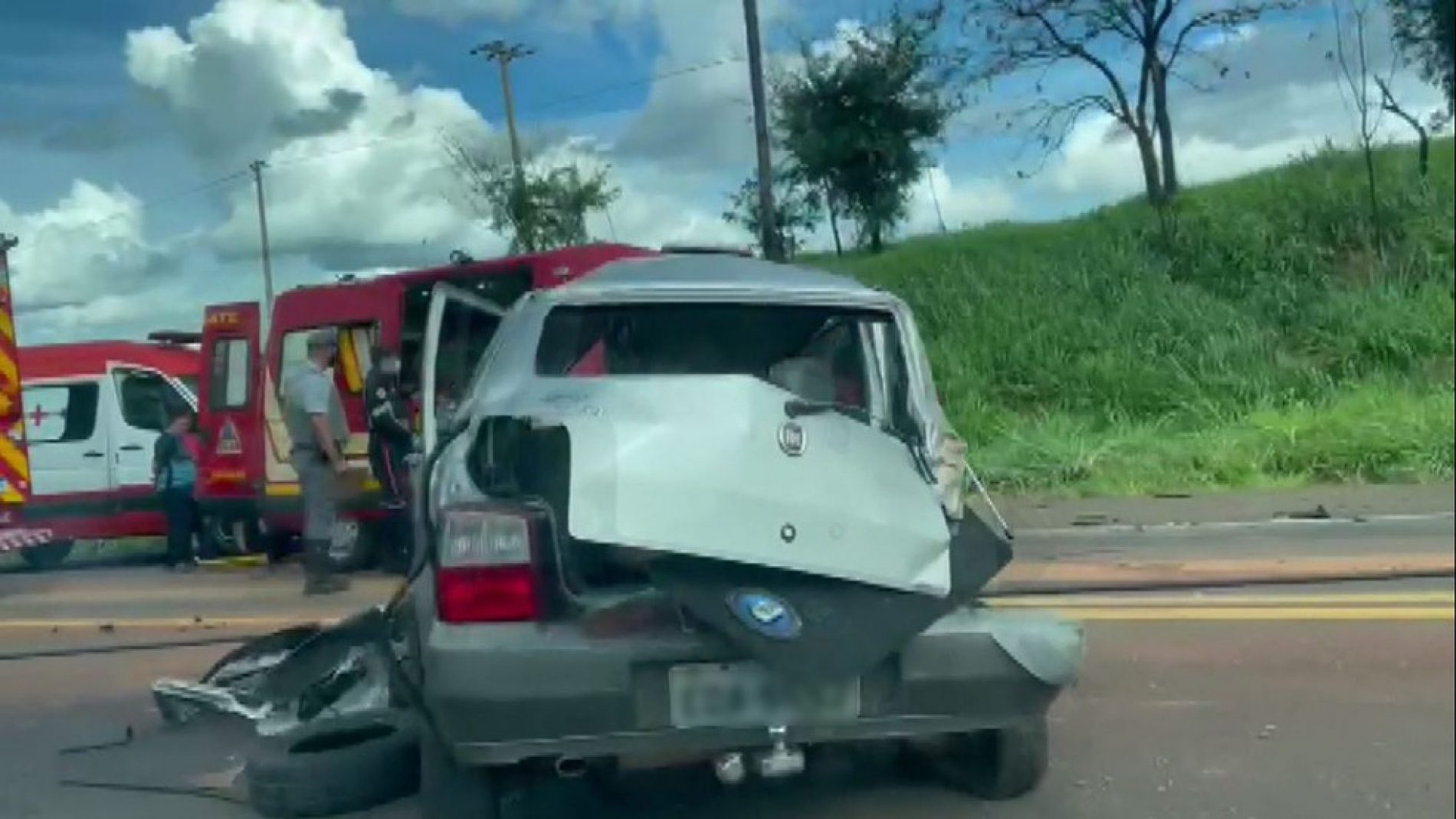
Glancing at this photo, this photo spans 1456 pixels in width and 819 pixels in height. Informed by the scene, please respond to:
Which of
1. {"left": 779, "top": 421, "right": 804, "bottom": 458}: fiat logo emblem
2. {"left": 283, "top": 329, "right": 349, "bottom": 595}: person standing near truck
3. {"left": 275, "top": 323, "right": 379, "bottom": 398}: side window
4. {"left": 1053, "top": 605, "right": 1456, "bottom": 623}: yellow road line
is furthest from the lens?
{"left": 275, "top": 323, "right": 379, "bottom": 398}: side window

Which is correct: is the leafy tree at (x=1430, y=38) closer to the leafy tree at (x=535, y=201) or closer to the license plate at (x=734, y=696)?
the license plate at (x=734, y=696)

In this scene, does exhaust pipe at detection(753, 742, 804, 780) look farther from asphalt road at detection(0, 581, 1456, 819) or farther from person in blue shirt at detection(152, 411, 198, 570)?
person in blue shirt at detection(152, 411, 198, 570)

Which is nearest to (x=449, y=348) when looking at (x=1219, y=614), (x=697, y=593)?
(x=697, y=593)

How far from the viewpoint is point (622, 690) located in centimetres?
446

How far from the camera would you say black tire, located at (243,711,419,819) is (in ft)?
17.9

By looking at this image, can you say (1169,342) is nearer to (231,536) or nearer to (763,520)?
(231,536)

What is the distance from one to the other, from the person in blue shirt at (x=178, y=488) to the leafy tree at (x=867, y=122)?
5.63 m

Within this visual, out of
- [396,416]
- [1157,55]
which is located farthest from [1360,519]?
[396,416]

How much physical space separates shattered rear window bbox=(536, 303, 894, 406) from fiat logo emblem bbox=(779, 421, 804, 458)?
816 mm

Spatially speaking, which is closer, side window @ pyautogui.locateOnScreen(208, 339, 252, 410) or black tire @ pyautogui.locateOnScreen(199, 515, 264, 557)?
side window @ pyautogui.locateOnScreen(208, 339, 252, 410)

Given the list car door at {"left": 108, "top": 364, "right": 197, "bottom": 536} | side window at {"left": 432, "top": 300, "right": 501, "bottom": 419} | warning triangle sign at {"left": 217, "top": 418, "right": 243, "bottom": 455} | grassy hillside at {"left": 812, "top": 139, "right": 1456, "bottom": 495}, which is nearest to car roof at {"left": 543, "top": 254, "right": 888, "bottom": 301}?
side window at {"left": 432, "top": 300, "right": 501, "bottom": 419}

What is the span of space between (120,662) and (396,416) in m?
3.27

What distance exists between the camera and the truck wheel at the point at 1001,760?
16.9 ft

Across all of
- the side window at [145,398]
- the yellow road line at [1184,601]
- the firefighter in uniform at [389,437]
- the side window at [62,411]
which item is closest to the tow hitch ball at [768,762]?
the yellow road line at [1184,601]
